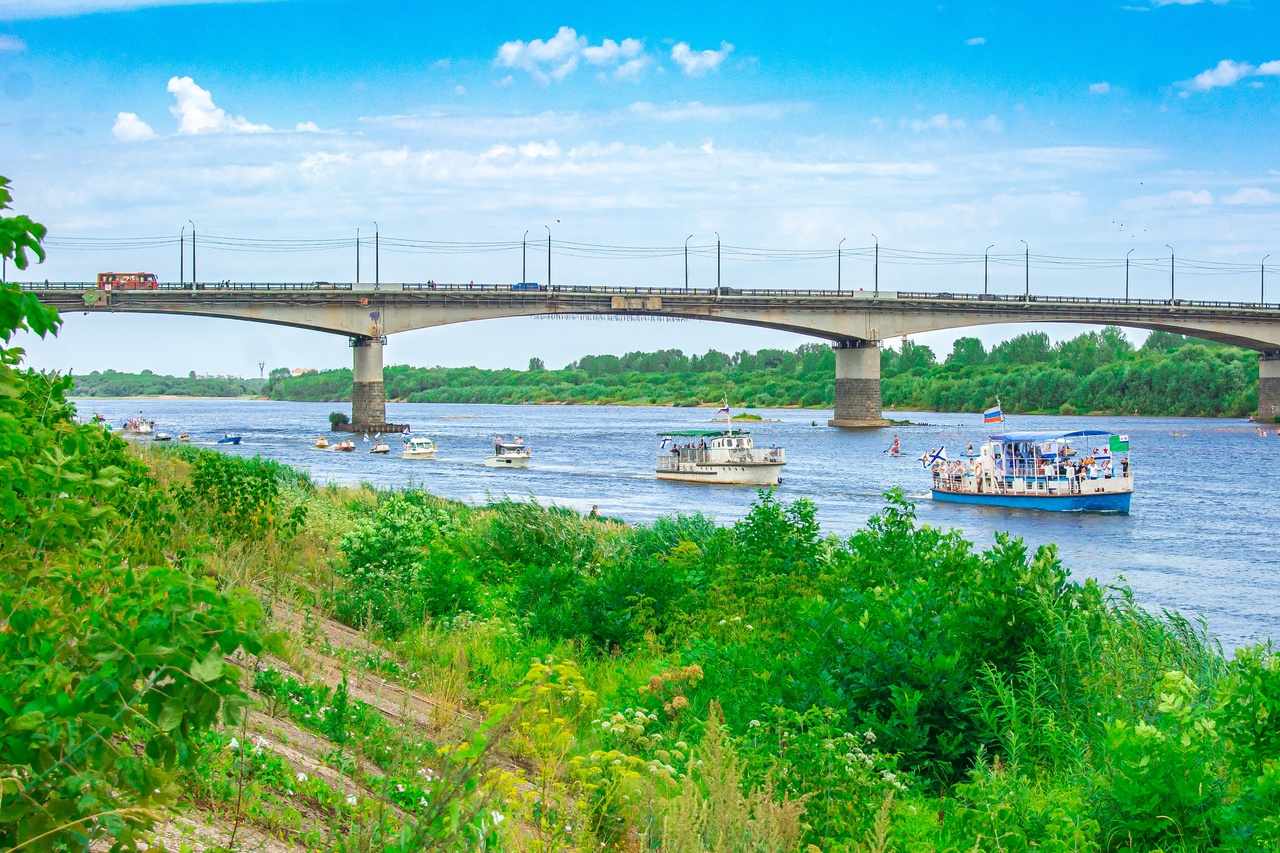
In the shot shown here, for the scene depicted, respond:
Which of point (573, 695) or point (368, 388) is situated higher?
point (368, 388)

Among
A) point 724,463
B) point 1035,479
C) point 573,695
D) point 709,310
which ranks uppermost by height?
point 709,310

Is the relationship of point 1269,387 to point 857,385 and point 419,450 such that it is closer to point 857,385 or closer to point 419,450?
point 857,385

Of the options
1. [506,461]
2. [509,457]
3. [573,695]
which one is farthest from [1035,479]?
[573,695]

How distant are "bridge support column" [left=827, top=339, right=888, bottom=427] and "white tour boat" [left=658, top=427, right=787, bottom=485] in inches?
1759

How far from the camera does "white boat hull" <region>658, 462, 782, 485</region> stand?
193 feet

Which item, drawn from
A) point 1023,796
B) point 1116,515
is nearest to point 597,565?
point 1023,796

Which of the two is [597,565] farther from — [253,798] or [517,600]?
[253,798]

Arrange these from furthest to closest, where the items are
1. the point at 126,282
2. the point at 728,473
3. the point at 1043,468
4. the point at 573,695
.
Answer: the point at 126,282
the point at 728,473
the point at 1043,468
the point at 573,695

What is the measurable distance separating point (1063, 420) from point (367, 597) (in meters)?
123

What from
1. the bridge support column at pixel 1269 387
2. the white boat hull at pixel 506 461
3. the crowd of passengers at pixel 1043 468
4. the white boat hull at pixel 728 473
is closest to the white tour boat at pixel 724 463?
the white boat hull at pixel 728 473

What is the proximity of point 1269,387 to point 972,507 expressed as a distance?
80.9 meters

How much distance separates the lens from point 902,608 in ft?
30.9

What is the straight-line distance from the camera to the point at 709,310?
93.8 meters

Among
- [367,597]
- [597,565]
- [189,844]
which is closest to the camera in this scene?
[189,844]
